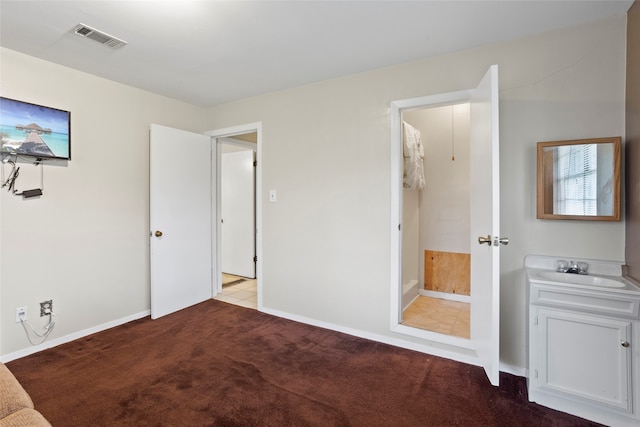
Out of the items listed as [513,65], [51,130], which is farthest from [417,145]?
[51,130]

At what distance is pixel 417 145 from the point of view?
3574 millimetres

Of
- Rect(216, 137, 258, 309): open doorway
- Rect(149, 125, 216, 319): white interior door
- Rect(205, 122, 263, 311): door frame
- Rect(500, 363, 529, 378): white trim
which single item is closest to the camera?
Rect(500, 363, 529, 378): white trim

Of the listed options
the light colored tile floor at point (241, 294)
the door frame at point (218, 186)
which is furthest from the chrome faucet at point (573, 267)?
the light colored tile floor at point (241, 294)

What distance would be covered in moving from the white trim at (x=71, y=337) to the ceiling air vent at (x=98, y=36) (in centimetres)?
238

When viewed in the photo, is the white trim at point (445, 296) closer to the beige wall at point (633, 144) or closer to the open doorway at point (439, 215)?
the open doorway at point (439, 215)

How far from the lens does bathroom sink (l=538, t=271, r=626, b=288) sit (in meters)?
1.79

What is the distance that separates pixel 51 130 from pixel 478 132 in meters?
3.25

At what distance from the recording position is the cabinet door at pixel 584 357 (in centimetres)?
162

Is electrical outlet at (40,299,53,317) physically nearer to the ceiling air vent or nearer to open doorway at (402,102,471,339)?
the ceiling air vent

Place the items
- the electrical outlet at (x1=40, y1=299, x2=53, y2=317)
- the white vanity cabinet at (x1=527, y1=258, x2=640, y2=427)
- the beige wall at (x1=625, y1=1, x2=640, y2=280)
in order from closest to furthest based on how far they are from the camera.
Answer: the white vanity cabinet at (x1=527, y1=258, x2=640, y2=427) < the beige wall at (x1=625, y1=1, x2=640, y2=280) < the electrical outlet at (x1=40, y1=299, x2=53, y2=317)

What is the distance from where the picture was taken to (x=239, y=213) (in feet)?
16.0

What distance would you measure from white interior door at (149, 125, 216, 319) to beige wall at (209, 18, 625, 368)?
63 cm

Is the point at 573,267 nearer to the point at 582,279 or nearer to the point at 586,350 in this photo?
the point at 582,279

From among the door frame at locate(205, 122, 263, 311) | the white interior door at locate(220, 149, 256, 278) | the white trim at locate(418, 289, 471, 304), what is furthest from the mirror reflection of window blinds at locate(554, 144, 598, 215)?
the white interior door at locate(220, 149, 256, 278)
